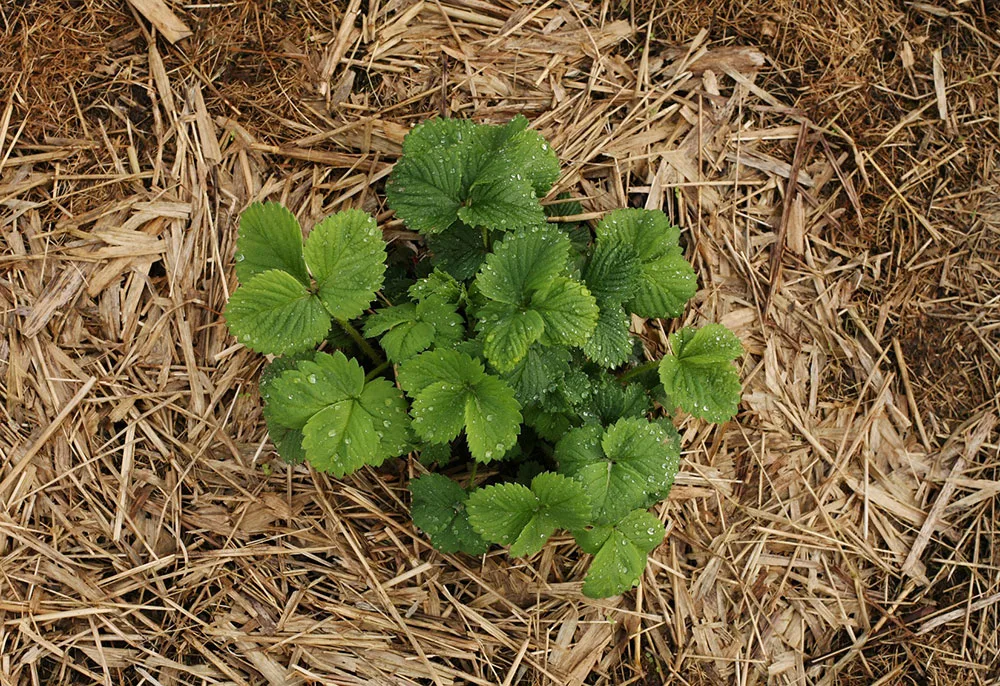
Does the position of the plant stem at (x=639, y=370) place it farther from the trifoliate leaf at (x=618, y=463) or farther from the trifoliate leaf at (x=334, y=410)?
the trifoliate leaf at (x=334, y=410)

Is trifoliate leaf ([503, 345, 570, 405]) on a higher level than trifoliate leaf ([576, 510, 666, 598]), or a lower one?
higher

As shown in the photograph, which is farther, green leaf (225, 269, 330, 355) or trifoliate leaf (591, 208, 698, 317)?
trifoliate leaf (591, 208, 698, 317)

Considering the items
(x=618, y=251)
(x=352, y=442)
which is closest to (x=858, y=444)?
(x=618, y=251)

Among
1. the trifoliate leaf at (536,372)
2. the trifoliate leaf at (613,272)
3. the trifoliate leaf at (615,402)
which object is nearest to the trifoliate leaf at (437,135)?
the trifoliate leaf at (613,272)

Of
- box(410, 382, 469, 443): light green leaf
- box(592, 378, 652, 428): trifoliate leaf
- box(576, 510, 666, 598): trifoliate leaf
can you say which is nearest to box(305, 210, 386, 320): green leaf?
box(410, 382, 469, 443): light green leaf

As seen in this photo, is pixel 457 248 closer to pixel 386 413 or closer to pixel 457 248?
pixel 457 248

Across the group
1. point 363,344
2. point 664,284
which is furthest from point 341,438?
point 664,284

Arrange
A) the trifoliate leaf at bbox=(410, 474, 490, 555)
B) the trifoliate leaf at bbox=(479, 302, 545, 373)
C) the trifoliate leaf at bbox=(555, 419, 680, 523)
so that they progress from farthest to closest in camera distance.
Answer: the trifoliate leaf at bbox=(410, 474, 490, 555) < the trifoliate leaf at bbox=(555, 419, 680, 523) < the trifoliate leaf at bbox=(479, 302, 545, 373)

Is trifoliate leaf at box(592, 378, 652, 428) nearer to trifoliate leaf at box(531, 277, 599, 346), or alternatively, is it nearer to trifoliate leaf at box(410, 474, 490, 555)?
trifoliate leaf at box(531, 277, 599, 346)
